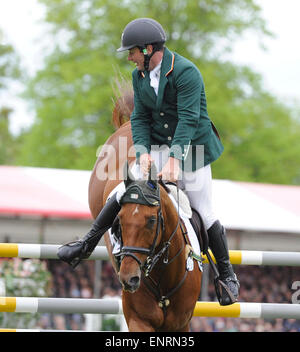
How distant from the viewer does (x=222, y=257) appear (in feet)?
16.1

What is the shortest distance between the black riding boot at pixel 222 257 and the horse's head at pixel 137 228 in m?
0.96

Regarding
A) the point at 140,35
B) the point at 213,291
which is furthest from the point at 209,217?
the point at 213,291

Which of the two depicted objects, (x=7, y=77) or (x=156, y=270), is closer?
(x=156, y=270)

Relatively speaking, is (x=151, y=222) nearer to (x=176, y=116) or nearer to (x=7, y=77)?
(x=176, y=116)

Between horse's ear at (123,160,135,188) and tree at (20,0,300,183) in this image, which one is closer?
horse's ear at (123,160,135,188)

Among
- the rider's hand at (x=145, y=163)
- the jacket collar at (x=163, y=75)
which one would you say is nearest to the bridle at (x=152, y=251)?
→ the rider's hand at (x=145, y=163)

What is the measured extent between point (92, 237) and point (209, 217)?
3.18ft

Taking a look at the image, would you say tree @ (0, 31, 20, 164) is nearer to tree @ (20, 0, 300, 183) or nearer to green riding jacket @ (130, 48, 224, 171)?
tree @ (20, 0, 300, 183)

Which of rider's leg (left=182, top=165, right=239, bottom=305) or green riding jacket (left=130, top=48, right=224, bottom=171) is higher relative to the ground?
green riding jacket (left=130, top=48, right=224, bottom=171)

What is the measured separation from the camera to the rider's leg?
15.7 ft

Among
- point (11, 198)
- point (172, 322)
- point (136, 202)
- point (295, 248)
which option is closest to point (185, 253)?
point (172, 322)

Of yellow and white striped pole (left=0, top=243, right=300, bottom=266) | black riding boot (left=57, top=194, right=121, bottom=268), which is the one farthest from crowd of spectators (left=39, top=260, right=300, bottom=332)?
black riding boot (left=57, top=194, right=121, bottom=268)

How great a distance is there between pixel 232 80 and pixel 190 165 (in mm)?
19302

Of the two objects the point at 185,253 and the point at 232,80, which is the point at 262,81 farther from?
the point at 185,253
